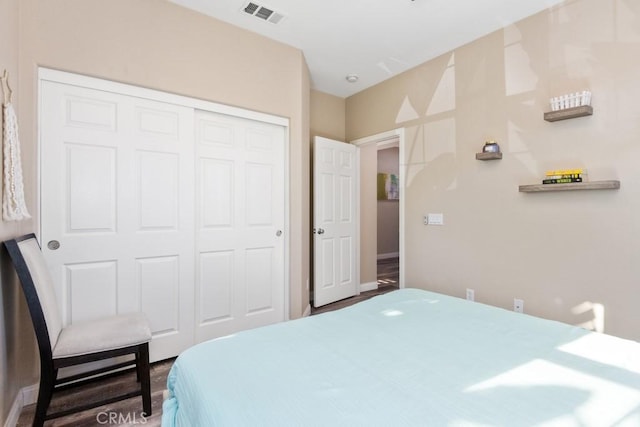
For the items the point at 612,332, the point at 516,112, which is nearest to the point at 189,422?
the point at 612,332

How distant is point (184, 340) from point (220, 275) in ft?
1.86

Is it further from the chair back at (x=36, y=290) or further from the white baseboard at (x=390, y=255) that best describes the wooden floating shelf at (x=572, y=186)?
the white baseboard at (x=390, y=255)

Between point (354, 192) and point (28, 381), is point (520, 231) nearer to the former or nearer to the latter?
point (354, 192)

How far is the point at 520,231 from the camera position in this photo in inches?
99.7

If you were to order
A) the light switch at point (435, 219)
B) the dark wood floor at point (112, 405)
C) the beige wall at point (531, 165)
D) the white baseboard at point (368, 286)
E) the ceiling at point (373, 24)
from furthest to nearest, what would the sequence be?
the white baseboard at point (368, 286) → the light switch at point (435, 219) → the ceiling at point (373, 24) → the beige wall at point (531, 165) → the dark wood floor at point (112, 405)

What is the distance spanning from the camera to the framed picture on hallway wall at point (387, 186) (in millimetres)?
6840

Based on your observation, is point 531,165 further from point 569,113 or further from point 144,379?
point 144,379

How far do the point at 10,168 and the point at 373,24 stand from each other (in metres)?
2.69

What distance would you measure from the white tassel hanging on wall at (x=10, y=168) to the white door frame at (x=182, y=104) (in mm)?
346

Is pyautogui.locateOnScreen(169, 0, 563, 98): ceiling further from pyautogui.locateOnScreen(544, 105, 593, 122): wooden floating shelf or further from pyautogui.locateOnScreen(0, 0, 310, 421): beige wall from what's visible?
pyautogui.locateOnScreen(544, 105, 593, 122): wooden floating shelf

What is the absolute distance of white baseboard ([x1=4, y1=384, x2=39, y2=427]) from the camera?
162cm

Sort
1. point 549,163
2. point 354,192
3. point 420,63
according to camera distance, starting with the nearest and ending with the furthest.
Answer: point 549,163, point 420,63, point 354,192

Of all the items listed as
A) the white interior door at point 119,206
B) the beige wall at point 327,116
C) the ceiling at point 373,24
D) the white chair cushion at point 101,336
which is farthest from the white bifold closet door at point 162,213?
the beige wall at point 327,116

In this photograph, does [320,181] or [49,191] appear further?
[320,181]
